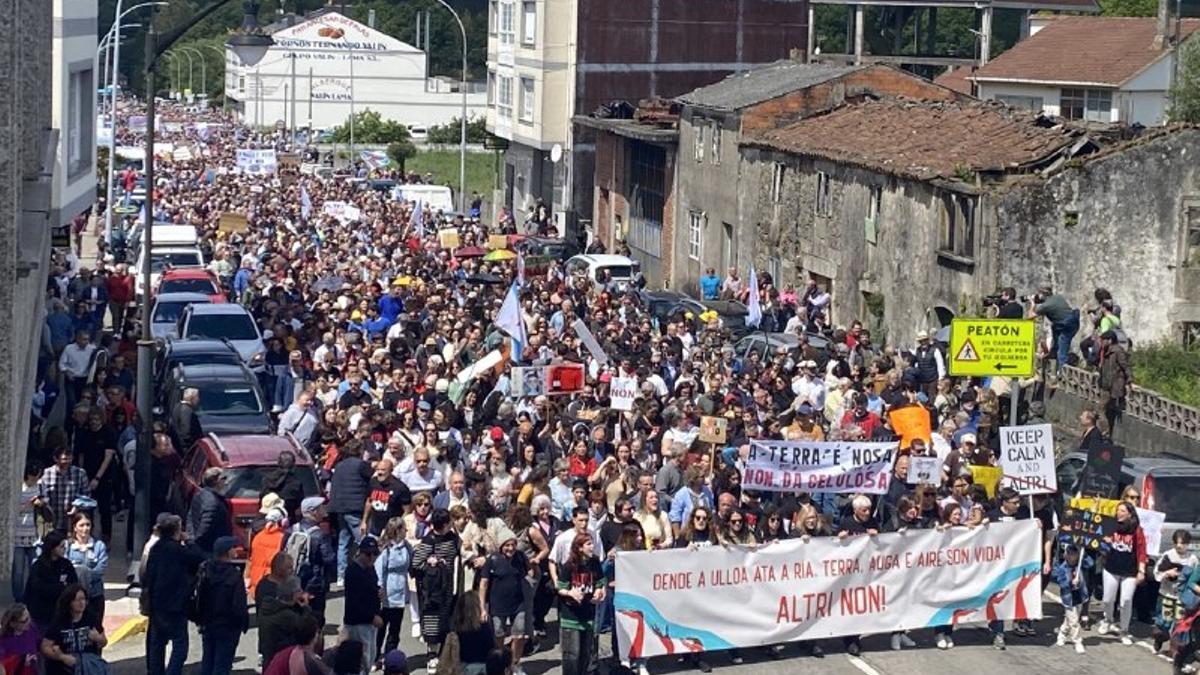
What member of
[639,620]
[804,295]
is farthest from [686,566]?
[804,295]

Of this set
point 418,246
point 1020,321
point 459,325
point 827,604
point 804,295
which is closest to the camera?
point 827,604

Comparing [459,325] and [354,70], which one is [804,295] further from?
[354,70]

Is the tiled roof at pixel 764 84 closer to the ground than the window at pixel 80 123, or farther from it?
farther from it

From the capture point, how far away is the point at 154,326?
34312mm

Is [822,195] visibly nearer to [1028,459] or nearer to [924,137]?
[924,137]

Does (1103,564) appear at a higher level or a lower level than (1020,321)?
lower

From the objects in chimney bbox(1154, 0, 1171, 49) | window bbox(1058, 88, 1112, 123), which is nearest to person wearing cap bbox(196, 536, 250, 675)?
window bbox(1058, 88, 1112, 123)

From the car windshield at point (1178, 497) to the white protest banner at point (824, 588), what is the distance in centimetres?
211

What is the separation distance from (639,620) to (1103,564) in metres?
4.57

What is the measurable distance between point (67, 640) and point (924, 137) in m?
29.7

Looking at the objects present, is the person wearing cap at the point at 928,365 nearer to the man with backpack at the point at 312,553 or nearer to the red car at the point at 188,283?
the red car at the point at 188,283

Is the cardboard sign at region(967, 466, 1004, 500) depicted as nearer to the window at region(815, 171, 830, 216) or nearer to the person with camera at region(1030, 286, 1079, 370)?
the person with camera at region(1030, 286, 1079, 370)

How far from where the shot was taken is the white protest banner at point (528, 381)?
83.8ft

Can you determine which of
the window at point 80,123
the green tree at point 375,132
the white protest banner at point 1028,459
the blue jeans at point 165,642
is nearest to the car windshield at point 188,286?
the window at point 80,123
